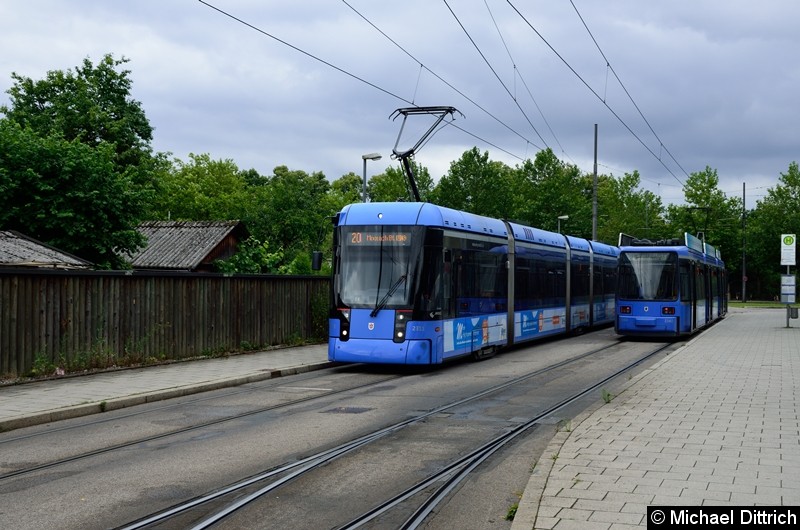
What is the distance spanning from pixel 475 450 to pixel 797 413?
14.8 ft

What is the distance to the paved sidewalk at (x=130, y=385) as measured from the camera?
11.0 metres

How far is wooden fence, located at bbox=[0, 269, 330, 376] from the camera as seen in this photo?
13.9 meters

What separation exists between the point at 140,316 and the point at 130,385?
3.17 meters

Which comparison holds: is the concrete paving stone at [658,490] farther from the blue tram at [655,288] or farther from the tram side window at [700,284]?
the tram side window at [700,284]

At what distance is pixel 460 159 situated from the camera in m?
79.1

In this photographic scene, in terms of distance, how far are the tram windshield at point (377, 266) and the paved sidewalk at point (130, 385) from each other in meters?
1.97

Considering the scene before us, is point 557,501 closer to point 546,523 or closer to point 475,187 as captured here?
point 546,523

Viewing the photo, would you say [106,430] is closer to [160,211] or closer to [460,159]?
[160,211]

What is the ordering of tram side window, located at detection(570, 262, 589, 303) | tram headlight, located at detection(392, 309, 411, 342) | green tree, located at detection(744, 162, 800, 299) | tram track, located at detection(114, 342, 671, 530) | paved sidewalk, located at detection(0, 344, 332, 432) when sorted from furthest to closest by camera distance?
green tree, located at detection(744, 162, 800, 299)
tram side window, located at detection(570, 262, 589, 303)
tram headlight, located at detection(392, 309, 411, 342)
paved sidewalk, located at detection(0, 344, 332, 432)
tram track, located at detection(114, 342, 671, 530)

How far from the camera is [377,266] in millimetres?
16344

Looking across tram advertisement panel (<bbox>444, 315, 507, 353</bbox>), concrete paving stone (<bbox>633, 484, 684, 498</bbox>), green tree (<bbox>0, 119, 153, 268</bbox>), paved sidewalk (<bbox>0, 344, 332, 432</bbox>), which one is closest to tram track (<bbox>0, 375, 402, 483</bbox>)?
paved sidewalk (<bbox>0, 344, 332, 432</bbox>)

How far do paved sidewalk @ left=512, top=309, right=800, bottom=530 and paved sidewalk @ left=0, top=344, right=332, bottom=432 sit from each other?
20.8 ft

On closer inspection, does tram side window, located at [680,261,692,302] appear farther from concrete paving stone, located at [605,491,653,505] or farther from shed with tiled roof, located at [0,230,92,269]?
concrete paving stone, located at [605,491,653,505]

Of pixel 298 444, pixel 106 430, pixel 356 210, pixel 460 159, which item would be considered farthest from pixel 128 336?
pixel 460 159
